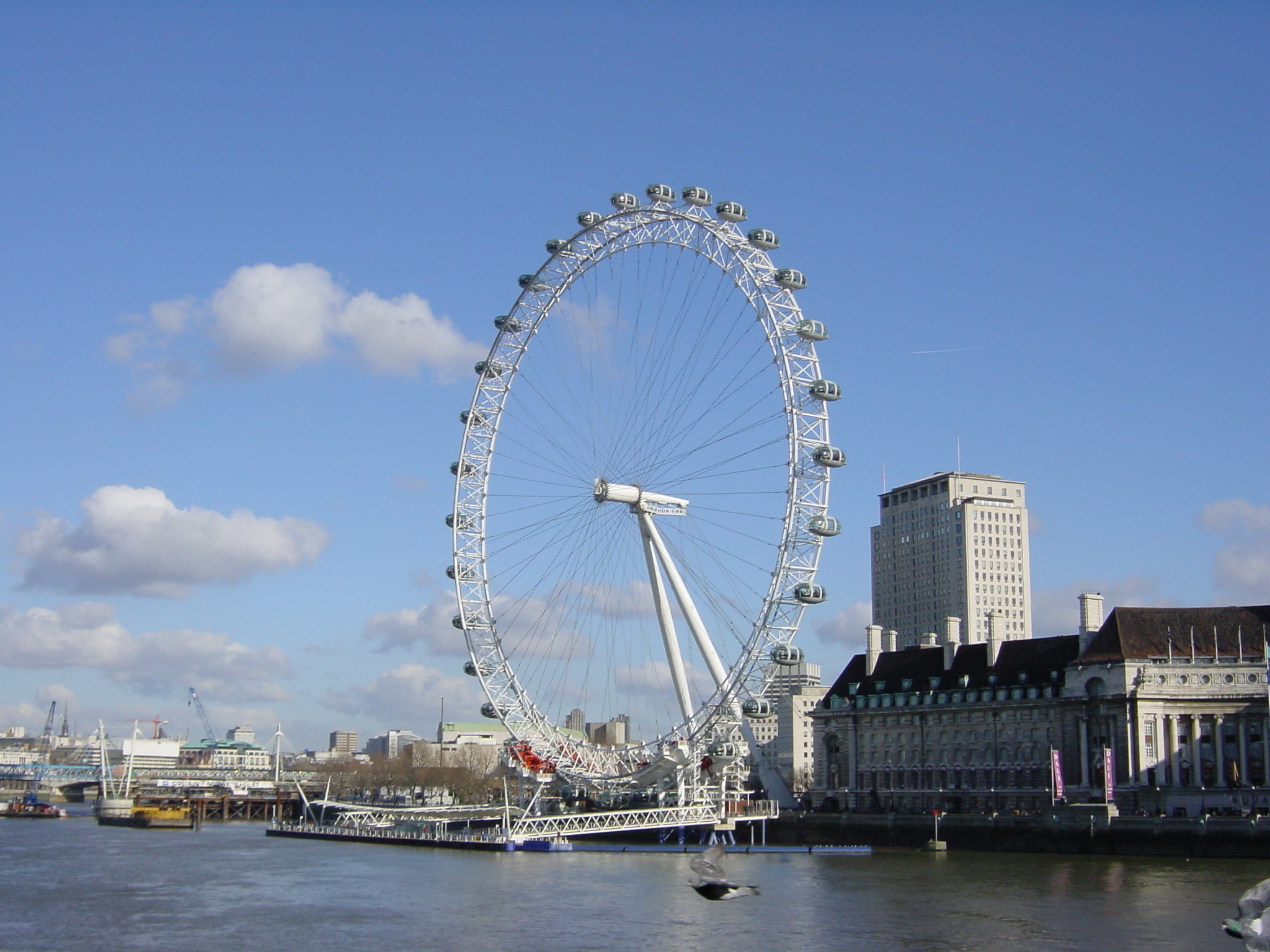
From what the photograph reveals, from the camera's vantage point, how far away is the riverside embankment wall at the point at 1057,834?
73.9 meters

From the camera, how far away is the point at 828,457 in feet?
244

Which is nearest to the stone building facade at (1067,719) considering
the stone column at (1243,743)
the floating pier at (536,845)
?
the stone column at (1243,743)

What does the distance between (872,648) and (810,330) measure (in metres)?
46.1

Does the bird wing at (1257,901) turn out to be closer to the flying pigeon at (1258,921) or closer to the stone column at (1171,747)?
the flying pigeon at (1258,921)

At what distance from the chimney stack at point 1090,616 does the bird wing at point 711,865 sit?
81000 mm

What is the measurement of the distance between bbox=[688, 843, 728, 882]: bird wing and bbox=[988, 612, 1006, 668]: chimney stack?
85856mm

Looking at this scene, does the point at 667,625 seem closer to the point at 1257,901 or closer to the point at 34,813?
the point at 1257,901

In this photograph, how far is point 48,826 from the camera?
5571 inches

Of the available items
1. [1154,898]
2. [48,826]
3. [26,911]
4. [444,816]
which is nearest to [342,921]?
[26,911]

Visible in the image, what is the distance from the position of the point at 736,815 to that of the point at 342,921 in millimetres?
47631

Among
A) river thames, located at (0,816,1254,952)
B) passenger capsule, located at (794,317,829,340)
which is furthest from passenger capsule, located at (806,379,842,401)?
river thames, located at (0,816,1254,952)

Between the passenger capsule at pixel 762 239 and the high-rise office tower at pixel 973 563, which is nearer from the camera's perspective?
the passenger capsule at pixel 762 239

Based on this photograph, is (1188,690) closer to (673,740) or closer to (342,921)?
(673,740)

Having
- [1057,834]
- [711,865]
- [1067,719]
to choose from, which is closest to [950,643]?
[1067,719]
